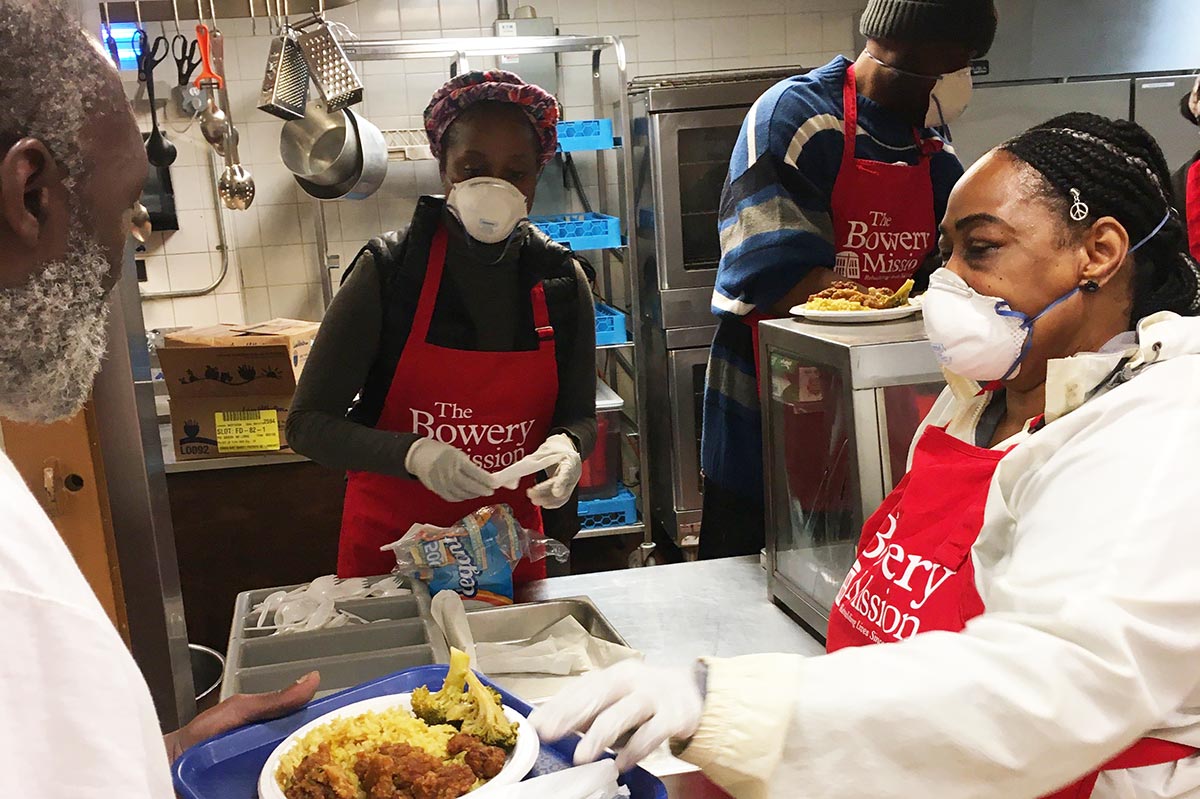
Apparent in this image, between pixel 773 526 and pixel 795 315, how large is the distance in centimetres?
41

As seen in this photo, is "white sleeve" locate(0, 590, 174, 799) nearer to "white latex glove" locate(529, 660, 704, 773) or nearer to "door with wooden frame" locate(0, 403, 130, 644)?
"white latex glove" locate(529, 660, 704, 773)

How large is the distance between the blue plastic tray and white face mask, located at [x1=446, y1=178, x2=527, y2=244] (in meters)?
1.18

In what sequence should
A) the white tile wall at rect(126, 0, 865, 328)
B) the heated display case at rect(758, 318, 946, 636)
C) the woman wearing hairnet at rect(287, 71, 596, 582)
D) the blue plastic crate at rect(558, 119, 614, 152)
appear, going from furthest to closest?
the white tile wall at rect(126, 0, 865, 328), the blue plastic crate at rect(558, 119, 614, 152), the woman wearing hairnet at rect(287, 71, 596, 582), the heated display case at rect(758, 318, 946, 636)

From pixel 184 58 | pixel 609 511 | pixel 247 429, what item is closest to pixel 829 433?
pixel 247 429

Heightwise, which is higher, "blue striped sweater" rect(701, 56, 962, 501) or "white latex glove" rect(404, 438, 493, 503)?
"blue striped sweater" rect(701, 56, 962, 501)

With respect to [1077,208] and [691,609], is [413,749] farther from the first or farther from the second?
[1077,208]

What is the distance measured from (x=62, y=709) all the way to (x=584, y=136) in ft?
13.0

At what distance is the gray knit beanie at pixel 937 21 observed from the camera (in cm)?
218

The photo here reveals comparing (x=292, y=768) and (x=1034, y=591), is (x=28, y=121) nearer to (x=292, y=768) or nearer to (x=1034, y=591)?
(x=292, y=768)

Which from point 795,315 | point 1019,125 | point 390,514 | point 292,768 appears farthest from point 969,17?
point 1019,125

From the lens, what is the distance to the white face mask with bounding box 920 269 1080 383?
1.22 metres

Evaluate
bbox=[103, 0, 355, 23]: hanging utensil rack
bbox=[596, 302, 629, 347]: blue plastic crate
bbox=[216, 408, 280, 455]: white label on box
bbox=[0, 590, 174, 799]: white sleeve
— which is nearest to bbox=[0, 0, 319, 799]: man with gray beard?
bbox=[0, 590, 174, 799]: white sleeve

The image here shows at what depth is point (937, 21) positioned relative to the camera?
7.16ft

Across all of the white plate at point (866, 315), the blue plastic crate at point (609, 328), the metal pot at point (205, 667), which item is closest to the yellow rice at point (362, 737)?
the white plate at point (866, 315)
